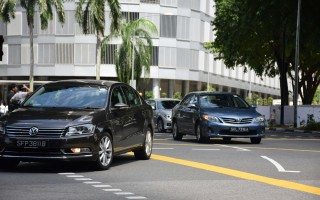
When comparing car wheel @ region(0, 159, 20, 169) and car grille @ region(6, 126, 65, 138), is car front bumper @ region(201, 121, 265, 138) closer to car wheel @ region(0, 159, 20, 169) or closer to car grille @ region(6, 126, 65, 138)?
car wheel @ region(0, 159, 20, 169)

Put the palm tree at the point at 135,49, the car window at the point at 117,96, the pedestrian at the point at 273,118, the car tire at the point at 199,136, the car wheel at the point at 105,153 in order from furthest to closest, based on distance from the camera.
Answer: the palm tree at the point at 135,49 → the pedestrian at the point at 273,118 → the car tire at the point at 199,136 → the car window at the point at 117,96 → the car wheel at the point at 105,153

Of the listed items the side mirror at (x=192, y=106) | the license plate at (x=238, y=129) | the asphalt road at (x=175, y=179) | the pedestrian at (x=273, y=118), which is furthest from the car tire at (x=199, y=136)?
the pedestrian at (x=273, y=118)

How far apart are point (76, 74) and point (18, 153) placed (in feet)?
228

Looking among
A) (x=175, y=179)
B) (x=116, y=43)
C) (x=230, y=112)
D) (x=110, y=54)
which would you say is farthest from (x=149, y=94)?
(x=175, y=179)

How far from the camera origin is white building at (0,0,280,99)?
8212 cm

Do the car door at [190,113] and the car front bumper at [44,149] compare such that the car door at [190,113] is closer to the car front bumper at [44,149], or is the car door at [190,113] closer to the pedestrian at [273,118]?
the car front bumper at [44,149]

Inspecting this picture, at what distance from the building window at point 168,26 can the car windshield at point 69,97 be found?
6991 centimetres

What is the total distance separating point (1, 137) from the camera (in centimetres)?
1317

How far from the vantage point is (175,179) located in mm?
12422

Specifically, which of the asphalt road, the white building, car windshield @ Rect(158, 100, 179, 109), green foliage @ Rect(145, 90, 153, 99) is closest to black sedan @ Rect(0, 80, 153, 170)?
the asphalt road

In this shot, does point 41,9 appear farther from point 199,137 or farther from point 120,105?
point 120,105

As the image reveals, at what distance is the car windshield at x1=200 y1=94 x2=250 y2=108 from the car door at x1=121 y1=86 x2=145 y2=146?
7.64 metres

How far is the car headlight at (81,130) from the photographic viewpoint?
515 inches

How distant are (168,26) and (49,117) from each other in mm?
72373
